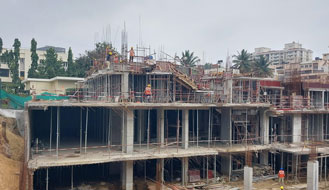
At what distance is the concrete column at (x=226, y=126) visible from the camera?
89.0ft

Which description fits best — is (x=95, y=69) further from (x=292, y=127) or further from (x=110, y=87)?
(x=292, y=127)

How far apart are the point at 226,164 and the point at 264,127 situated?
5.15 meters

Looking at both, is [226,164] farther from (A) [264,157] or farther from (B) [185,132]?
(B) [185,132]

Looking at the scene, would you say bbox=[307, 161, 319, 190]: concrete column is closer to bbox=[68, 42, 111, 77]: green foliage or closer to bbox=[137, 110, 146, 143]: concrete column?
bbox=[137, 110, 146, 143]: concrete column

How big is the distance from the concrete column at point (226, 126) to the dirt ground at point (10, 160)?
1692cm

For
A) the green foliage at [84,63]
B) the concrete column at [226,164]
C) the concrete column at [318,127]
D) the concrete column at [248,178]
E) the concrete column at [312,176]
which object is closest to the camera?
the concrete column at [248,178]

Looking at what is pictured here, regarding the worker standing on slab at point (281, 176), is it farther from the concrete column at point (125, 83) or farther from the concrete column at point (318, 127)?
the concrete column at point (125, 83)

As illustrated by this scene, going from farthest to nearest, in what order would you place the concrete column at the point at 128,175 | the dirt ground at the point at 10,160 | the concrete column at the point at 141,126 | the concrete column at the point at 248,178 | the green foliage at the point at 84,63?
the green foliage at the point at 84,63 → the concrete column at the point at 141,126 → the concrete column at the point at 248,178 → the concrete column at the point at 128,175 → the dirt ground at the point at 10,160

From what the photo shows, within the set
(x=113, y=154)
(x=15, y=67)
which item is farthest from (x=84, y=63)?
Result: (x=113, y=154)

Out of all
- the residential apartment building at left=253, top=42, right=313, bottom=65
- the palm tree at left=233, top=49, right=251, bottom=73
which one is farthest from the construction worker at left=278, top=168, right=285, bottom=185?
the residential apartment building at left=253, top=42, right=313, bottom=65

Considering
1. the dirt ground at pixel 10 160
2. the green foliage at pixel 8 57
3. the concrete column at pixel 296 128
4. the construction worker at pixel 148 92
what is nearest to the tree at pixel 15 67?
the green foliage at pixel 8 57

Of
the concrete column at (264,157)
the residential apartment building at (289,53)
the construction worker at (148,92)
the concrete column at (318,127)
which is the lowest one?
the concrete column at (264,157)

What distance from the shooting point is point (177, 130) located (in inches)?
964

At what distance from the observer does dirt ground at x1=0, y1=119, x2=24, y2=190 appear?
19438mm
